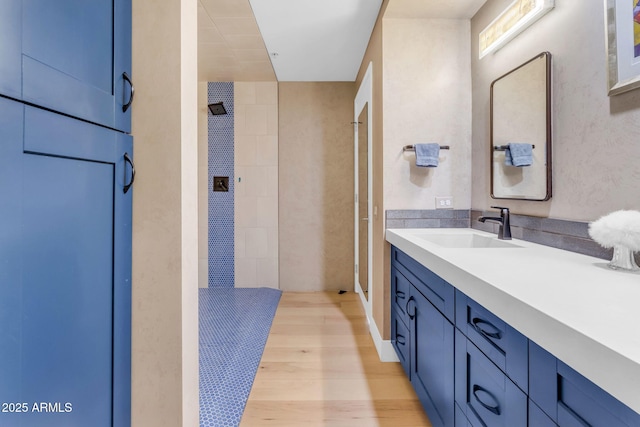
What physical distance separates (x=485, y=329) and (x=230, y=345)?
195cm

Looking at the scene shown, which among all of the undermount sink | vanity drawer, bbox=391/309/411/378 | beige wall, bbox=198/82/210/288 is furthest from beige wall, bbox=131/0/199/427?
beige wall, bbox=198/82/210/288

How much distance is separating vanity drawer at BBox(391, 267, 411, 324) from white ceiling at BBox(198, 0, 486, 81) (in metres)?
1.74

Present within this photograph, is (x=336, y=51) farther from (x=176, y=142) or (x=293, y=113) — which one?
(x=176, y=142)

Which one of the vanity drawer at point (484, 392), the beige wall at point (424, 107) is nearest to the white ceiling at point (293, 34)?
the beige wall at point (424, 107)

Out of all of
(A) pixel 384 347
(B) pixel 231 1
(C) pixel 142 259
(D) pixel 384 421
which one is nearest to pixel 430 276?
(D) pixel 384 421

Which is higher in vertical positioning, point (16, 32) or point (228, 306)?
point (16, 32)

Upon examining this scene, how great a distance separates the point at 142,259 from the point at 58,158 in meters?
0.40

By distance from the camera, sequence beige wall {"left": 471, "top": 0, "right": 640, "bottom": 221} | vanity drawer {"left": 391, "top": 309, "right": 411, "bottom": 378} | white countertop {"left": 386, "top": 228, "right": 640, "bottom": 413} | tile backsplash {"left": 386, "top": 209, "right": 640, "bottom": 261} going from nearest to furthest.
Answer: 1. white countertop {"left": 386, "top": 228, "right": 640, "bottom": 413}
2. beige wall {"left": 471, "top": 0, "right": 640, "bottom": 221}
3. tile backsplash {"left": 386, "top": 209, "right": 640, "bottom": 261}
4. vanity drawer {"left": 391, "top": 309, "right": 411, "bottom": 378}

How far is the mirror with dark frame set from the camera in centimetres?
141

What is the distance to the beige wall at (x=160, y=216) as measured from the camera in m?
0.97

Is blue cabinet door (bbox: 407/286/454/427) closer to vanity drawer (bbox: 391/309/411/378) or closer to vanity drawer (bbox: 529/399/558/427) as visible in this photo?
vanity drawer (bbox: 391/309/411/378)

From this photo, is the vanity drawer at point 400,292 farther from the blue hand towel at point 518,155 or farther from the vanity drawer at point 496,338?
the blue hand towel at point 518,155

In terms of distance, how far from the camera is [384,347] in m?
2.06

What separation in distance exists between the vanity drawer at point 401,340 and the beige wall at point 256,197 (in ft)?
6.12
